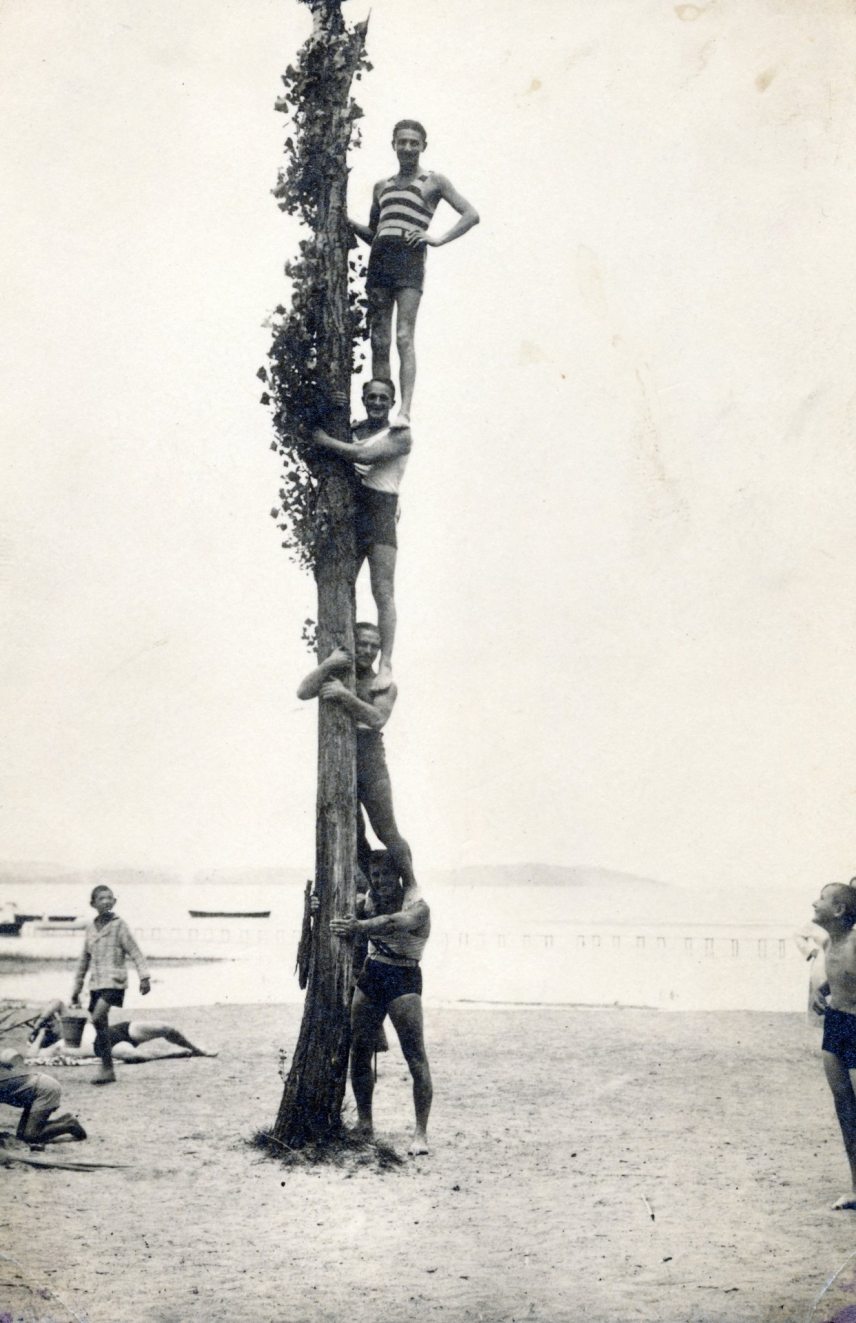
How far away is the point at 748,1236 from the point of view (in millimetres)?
5273

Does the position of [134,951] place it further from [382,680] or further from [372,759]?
[382,680]

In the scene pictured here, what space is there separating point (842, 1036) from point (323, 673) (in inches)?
110

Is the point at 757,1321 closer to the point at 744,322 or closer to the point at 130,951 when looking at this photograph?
the point at 130,951

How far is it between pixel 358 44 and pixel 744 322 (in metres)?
2.25

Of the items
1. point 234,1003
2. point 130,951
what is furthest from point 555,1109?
point 130,951

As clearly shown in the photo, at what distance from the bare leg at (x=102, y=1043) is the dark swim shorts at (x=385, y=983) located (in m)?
1.41

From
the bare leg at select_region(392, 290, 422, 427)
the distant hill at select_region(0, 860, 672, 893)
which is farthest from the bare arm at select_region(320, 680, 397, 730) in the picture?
the bare leg at select_region(392, 290, 422, 427)

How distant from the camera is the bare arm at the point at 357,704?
5699mm

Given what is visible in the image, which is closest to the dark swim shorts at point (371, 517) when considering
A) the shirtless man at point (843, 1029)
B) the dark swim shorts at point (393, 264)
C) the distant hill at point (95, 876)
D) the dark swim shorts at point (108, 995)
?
the dark swim shorts at point (393, 264)

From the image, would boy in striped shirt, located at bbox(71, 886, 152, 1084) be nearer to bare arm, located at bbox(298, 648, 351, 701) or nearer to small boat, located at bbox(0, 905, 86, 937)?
small boat, located at bbox(0, 905, 86, 937)

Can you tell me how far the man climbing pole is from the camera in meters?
5.80

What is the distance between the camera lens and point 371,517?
5.87 meters

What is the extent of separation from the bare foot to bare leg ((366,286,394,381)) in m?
1.36

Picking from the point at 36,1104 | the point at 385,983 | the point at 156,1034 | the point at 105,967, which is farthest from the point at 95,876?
the point at 385,983
